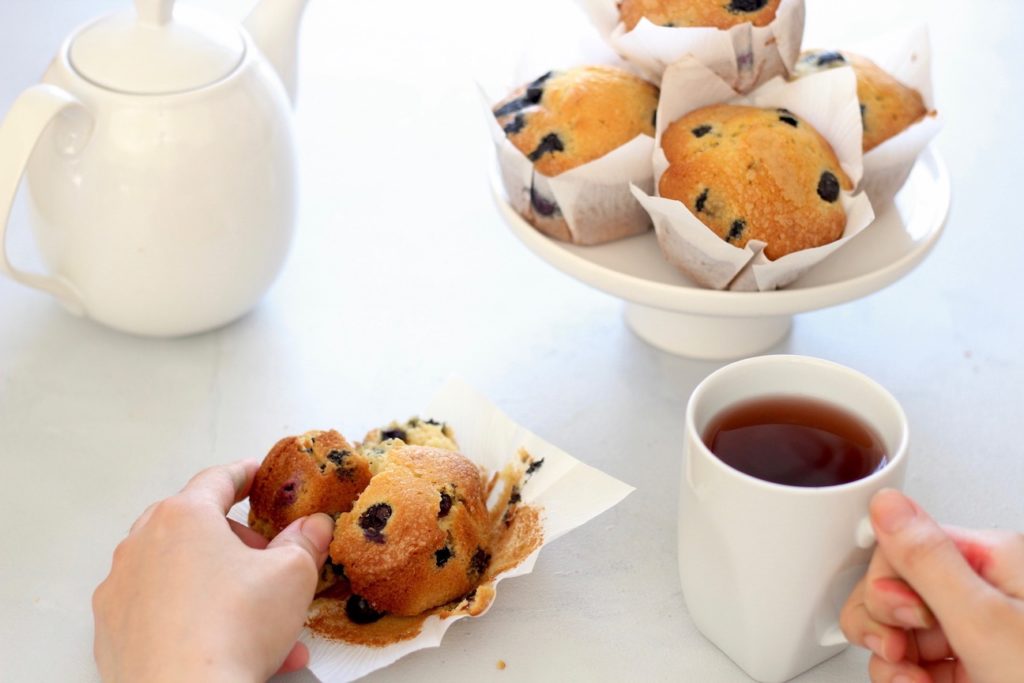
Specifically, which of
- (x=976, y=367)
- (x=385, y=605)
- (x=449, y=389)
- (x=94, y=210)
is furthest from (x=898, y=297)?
(x=94, y=210)

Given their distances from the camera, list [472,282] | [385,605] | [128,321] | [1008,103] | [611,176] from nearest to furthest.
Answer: [385,605]
[611,176]
[128,321]
[472,282]
[1008,103]

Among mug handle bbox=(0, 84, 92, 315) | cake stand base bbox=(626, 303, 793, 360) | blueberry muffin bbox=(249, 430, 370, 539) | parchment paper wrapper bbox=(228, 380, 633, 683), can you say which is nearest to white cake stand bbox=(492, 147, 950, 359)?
cake stand base bbox=(626, 303, 793, 360)

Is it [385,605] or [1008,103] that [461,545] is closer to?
[385,605]

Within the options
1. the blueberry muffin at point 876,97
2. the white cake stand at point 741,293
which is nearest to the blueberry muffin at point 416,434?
the white cake stand at point 741,293

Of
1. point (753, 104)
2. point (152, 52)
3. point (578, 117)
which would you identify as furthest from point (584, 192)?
point (152, 52)

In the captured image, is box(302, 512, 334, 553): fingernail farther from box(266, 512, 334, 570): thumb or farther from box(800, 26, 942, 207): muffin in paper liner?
box(800, 26, 942, 207): muffin in paper liner

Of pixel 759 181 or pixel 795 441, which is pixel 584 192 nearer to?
pixel 759 181
